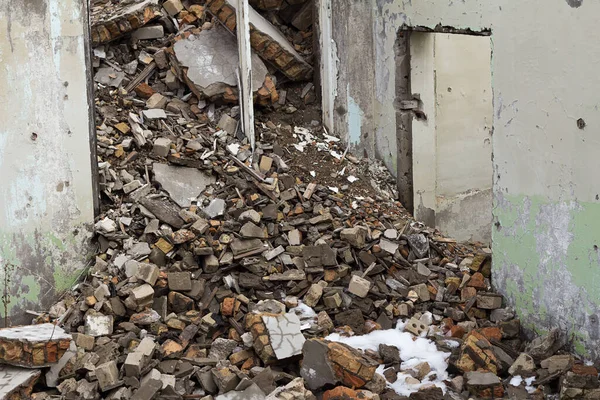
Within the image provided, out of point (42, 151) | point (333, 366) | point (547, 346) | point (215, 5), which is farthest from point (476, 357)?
point (215, 5)

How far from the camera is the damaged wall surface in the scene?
18.8 ft

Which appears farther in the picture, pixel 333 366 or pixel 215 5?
pixel 215 5

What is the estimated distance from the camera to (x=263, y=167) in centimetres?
800

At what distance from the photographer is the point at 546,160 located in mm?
6094

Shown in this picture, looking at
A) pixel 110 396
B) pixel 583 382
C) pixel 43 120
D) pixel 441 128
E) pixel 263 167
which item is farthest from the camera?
pixel 441 128

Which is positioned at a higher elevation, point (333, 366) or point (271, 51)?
point (271, 51)

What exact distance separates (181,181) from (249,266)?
43.1 inches

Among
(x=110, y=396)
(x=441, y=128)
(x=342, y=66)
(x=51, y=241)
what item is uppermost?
(x=342, y=66)

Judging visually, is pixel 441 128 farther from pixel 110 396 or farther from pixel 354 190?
pixel 110 396

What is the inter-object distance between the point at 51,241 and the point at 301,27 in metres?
3.62

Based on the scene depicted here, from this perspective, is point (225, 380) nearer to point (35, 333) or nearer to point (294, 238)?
point (35, 333)

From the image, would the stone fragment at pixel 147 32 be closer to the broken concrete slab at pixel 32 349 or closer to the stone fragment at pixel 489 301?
the broken concrete slab at pixel 32 349

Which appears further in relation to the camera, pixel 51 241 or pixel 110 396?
pixel 51 241

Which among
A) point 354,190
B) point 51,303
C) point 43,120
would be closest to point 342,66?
point 354,190
